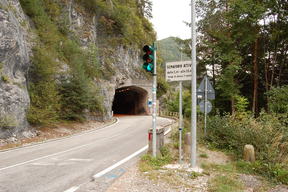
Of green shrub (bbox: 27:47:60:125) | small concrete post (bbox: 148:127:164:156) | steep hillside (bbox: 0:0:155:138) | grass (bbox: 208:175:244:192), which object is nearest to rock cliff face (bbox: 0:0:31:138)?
steep hillside (bbox: 0:0:155:138)

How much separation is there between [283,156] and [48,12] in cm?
2451

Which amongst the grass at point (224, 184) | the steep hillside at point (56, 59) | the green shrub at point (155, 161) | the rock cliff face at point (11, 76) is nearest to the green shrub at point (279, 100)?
the green shrub at point (155, 161)

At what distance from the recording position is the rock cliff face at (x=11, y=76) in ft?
39.9

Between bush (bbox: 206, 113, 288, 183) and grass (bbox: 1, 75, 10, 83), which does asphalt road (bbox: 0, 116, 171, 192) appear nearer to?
bush (bbox: 206, 113, 288, 183)

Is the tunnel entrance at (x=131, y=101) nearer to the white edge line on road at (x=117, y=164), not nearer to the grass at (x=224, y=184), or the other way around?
the white edge line on road at (x=117, y=164)

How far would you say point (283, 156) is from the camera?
704 centimetres

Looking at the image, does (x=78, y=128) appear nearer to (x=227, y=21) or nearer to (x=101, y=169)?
(x=101, y=169)

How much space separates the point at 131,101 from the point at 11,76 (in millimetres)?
37077

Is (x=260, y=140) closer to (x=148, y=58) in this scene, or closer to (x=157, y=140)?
(x=157, y=140)

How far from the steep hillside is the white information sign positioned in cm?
1014

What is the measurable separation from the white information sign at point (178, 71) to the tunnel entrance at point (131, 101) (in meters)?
32.6

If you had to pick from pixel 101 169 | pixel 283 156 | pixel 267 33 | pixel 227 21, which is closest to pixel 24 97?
pixel 101 169

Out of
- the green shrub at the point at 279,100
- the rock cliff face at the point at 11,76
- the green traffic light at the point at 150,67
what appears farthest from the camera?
the green shrub at the point at 279,100

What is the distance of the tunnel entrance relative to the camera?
4238cm
